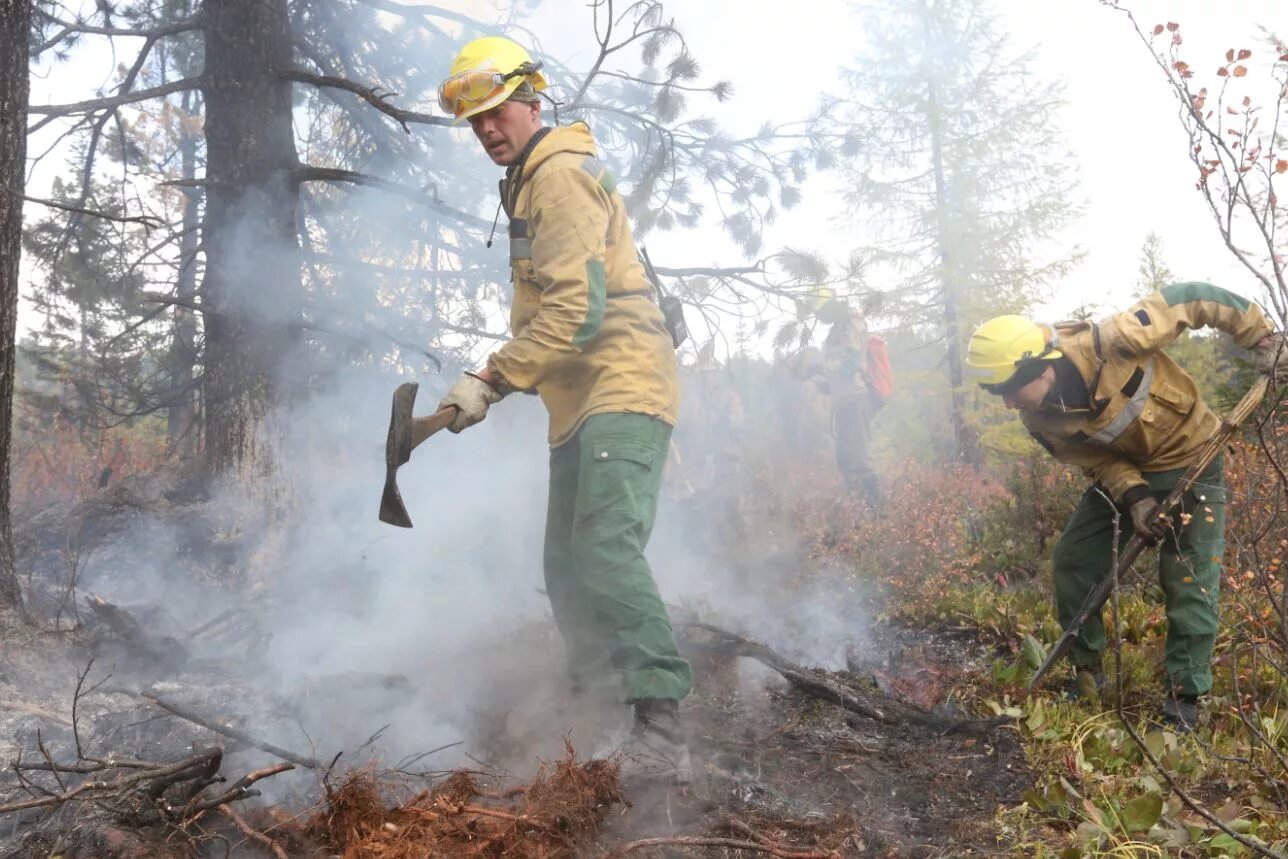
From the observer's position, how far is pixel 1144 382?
142 inches

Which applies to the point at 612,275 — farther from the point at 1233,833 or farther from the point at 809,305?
the point at 809,305

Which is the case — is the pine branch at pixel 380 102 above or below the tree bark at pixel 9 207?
above

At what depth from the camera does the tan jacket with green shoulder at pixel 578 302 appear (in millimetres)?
2904

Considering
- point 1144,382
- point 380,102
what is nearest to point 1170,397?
point 1144,382

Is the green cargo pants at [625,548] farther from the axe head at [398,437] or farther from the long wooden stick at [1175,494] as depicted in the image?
the long wooden stick at [1175,494]

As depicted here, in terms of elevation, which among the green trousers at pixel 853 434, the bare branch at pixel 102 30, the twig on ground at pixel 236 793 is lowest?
the twig on ground at pixel 236 793

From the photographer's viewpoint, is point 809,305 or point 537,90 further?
point 809,305

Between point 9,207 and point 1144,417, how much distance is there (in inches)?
188

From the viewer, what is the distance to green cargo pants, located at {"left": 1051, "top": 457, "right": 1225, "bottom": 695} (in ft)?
11.5

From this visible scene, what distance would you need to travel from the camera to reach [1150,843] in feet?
7.79

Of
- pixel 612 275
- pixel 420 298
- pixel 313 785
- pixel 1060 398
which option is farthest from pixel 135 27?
pixel 1060 398

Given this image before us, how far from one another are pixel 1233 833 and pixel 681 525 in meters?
5.70

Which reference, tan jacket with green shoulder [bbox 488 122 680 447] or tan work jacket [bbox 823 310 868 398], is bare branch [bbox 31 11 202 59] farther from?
tan work jacket [bbox 823 310 868 398]

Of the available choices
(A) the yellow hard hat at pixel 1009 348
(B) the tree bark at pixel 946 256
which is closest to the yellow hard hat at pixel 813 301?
(A) the yellow hard hat at pixel 1009 348
